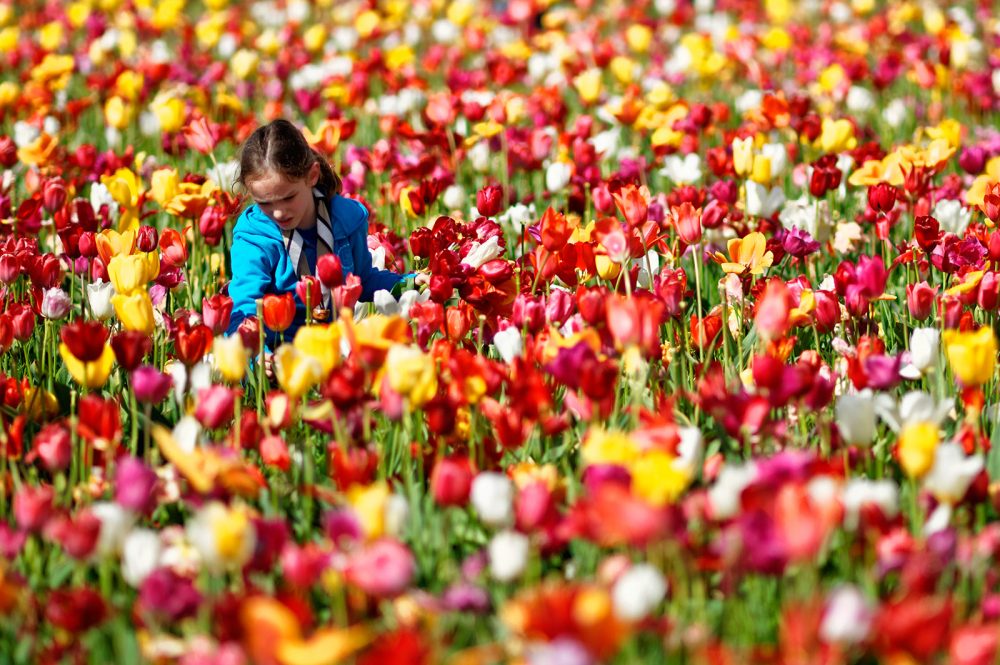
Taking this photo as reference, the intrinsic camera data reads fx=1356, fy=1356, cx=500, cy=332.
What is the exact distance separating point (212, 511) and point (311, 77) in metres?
4.86

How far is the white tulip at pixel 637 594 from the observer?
1.50 meters

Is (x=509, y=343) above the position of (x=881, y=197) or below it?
above

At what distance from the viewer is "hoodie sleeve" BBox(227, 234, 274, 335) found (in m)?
3.12

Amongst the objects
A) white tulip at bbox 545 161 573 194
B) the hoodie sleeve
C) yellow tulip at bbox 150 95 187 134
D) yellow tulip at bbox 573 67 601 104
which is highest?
the hoodie sleeve

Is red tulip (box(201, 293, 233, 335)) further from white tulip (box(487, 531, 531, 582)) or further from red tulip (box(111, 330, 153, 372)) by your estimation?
white tulip (box(487, 531, 531, 582))

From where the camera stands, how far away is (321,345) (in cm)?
207

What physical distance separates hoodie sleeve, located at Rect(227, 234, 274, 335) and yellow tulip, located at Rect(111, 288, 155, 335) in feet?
2.20

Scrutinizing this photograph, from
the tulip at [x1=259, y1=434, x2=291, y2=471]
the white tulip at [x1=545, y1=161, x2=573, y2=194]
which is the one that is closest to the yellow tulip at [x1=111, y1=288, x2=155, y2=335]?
the tulip at [x1=259, y1=434, x2=291, y2=471]

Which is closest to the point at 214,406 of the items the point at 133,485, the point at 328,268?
the point at 133,485

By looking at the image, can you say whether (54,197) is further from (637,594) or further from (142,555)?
(637,594)

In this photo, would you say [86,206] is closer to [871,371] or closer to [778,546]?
[871,371]

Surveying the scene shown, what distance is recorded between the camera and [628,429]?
2.32 m

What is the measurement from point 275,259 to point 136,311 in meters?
0.87

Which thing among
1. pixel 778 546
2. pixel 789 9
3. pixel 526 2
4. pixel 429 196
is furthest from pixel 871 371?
pixel 789 9
